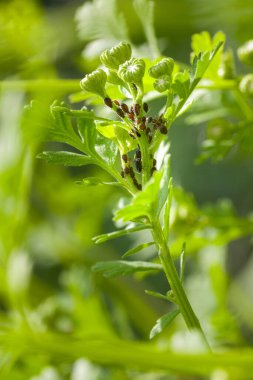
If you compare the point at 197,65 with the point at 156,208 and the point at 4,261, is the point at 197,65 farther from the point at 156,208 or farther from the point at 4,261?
the point at 4,261

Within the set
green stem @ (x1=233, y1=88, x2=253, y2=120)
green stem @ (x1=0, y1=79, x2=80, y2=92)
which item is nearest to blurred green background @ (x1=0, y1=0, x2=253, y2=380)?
green stem @ (x1=0, y1=79, x2=80, y2=92)

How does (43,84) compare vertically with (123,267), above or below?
above

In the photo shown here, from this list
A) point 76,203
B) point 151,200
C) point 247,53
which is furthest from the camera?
point 76,203

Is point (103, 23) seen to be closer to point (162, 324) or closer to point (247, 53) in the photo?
point (247, 53)

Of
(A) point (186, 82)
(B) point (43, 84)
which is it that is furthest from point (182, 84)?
(B) point (43, 84)

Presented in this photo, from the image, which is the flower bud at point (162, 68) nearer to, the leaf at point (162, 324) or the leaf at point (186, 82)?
the leaf at point (186, 82)

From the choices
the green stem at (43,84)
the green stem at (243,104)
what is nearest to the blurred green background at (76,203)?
the green stem at (43,84)
